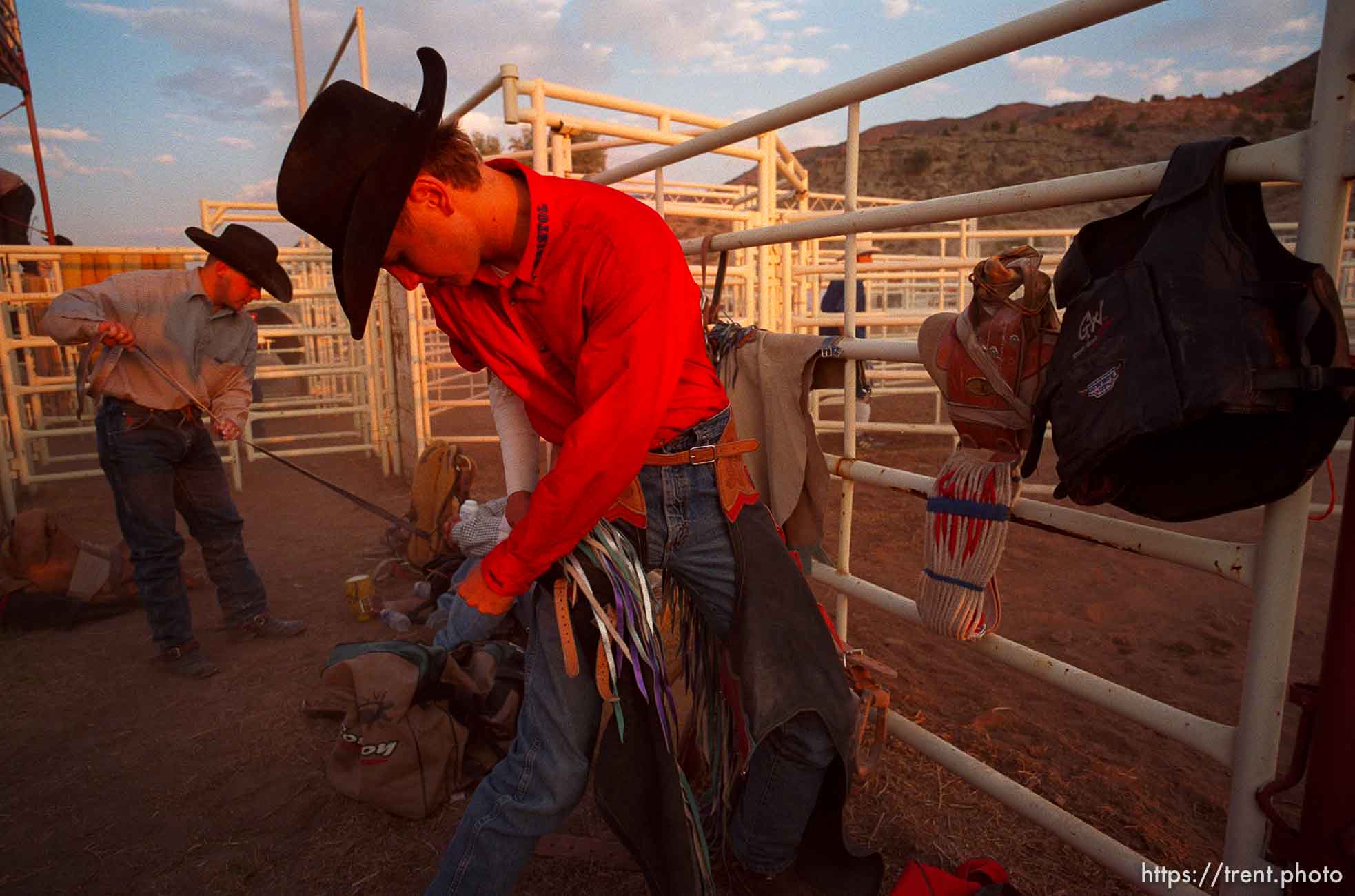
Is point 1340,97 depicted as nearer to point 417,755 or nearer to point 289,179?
point 289,179

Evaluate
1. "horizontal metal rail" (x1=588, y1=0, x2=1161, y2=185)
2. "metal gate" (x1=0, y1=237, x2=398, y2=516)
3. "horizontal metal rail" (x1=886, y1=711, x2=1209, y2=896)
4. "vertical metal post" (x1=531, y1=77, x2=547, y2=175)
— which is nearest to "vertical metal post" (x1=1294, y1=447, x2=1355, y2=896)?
"horizontal metal rail" (x1=886, y1=711, x2=1209, y2=896)

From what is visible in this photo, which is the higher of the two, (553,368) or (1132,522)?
(553,368)

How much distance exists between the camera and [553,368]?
1.61 meters

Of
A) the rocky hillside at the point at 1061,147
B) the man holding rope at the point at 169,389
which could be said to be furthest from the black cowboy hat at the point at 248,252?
the rocky hillside at the point at 1061,147

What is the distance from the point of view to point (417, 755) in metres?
2.28

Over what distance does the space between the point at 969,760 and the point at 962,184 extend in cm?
4003

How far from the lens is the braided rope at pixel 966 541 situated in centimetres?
154

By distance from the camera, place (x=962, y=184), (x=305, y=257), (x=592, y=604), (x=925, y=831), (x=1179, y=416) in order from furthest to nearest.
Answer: (x=962, y=184) → (x=305, y=257) → (x=925, y=831) → (x=592, y=604) → (x=1179, y=416)

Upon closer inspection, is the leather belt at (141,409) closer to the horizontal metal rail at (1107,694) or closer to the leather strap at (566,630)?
the leather strap at (566,630)

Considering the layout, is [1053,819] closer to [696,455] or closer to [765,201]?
[696,455]

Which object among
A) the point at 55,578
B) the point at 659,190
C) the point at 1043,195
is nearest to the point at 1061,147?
the point at 659,190

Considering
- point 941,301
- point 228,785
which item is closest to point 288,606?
point 228,785

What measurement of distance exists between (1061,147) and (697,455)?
144 ft

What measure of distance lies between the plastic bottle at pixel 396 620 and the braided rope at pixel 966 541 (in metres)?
2.83
